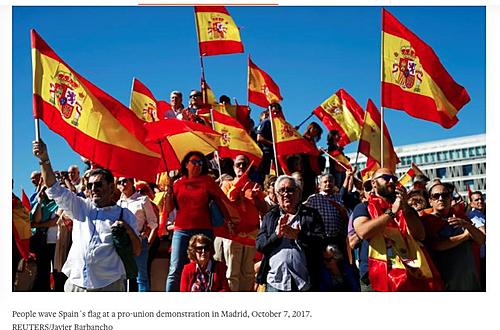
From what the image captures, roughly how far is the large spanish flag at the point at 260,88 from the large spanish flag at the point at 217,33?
0.51 metres

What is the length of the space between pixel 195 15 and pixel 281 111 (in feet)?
8.83

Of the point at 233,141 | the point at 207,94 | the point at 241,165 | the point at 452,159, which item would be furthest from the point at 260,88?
the point at 452,159

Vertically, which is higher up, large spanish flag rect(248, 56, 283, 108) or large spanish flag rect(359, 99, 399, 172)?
large spanish flag rect(248, 56, 283, 108)

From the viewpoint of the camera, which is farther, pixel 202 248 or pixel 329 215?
pixel 202 248

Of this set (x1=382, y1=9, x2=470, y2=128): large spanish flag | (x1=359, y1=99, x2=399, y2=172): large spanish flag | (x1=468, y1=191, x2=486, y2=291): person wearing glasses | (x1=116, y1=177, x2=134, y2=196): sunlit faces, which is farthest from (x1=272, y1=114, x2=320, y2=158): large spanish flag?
(x1=116, y1=177, x2=134, y2=196): sunlit faces

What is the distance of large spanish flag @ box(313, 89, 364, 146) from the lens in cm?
1689

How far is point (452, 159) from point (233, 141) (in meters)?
108

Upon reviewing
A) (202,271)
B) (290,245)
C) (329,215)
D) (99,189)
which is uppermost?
(99,189)

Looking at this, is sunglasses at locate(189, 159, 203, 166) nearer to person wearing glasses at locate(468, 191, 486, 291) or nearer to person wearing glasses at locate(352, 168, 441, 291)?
person wearing glasses at locate(352, 168, 441, 291)

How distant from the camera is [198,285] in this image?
9.23 metres

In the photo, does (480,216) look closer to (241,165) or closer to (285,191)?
(241,165)

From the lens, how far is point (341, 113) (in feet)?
56.0

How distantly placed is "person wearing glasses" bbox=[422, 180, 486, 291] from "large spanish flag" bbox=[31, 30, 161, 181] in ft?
10.5
